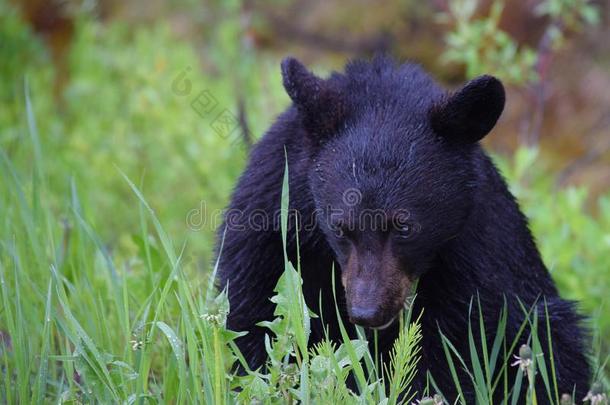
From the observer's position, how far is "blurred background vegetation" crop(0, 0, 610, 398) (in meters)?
5.78

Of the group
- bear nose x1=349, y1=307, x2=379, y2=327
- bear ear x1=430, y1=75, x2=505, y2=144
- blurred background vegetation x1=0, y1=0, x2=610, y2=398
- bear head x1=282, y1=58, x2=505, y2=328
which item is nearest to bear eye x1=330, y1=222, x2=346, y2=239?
bear head x1=282, y1=58, x2=505, y2=328

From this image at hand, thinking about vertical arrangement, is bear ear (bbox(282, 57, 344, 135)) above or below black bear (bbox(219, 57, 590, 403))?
above

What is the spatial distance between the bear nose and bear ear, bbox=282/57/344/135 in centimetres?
71

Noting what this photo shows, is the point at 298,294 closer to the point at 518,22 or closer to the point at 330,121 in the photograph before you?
the point at 330,121

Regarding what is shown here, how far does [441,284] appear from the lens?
3.57 metres

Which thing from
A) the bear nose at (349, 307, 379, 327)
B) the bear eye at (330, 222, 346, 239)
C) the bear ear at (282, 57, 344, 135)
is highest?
the bear ear at (282, 57, 344, 135)

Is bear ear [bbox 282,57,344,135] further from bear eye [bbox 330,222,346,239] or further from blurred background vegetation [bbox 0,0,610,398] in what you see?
blurred background vegetation [bbox 0,0,610,398]

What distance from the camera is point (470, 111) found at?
10.8 feet

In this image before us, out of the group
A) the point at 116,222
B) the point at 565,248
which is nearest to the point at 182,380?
the point at 565,248

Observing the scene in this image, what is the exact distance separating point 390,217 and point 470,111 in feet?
1.54

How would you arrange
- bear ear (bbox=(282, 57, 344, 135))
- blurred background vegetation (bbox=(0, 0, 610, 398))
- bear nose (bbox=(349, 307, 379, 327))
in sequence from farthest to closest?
blurred background vegetation (bbox=(0, 0, 610, 398)) → bear ear (bbox=(282, 57, 344, 135)) → bear nose (bbox=(349, 307, 379, 327))

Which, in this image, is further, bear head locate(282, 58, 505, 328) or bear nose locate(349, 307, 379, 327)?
bear head locate(282, 58, 505, 328)

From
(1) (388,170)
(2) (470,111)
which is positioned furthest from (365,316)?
(2) (470,111)

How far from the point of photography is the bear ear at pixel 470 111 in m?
3.19
